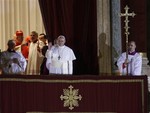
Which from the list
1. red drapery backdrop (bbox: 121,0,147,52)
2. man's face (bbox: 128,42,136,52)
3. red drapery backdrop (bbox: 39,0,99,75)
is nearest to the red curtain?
man's face (bbox: 128,42,136,52)

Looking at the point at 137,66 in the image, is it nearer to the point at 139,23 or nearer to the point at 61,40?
the point at 61,40

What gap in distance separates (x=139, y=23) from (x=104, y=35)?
107 centimetres

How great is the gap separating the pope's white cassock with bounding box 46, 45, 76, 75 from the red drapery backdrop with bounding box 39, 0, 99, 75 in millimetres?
1450

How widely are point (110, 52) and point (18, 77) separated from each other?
264 cm

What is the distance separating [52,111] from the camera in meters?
9.08

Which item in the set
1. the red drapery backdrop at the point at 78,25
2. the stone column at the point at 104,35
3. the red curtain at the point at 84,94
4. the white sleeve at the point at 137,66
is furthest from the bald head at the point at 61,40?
the red drapery backdrop at the point at 78,25

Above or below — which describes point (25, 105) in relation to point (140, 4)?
below

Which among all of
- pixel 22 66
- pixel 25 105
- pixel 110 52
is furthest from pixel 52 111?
pixel 110 52

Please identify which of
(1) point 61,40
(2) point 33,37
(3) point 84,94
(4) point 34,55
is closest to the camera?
(3) point 84,94

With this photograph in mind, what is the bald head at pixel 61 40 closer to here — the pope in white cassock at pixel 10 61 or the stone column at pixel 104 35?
the pope in white cassock at pixel 10 61

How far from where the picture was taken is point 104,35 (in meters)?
11.2

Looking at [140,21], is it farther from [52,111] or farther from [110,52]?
[52,111]

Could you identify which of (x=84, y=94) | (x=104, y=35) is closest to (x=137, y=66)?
(x=84, y=94)

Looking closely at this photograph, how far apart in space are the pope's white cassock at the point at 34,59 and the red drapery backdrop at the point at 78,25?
0.62 meters
